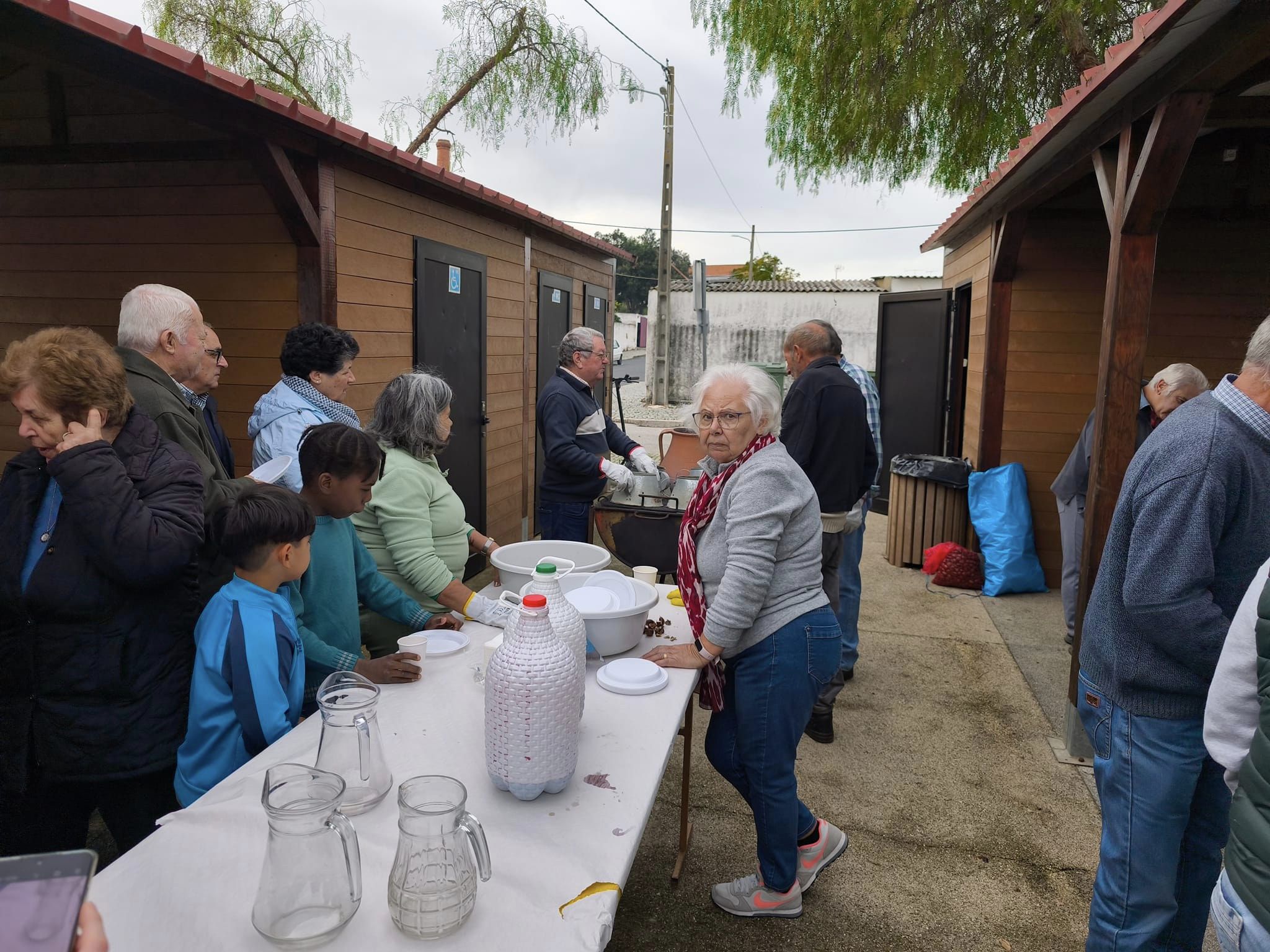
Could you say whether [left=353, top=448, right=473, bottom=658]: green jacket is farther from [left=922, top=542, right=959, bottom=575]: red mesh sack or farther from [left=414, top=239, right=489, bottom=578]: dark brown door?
[left=922, top=542, right=959, bottom=575]: red mesh sack

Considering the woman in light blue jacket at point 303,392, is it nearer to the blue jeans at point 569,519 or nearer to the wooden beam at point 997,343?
the blue jeans at point 569,519

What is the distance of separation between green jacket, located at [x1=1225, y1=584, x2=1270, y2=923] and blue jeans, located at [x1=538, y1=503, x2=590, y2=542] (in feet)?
11.1

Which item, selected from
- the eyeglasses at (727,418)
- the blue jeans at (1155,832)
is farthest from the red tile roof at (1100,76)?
the blue jeans at (1155,832)

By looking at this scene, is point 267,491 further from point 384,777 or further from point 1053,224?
point 1053,224

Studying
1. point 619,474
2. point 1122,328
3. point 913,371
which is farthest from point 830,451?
point 913,371

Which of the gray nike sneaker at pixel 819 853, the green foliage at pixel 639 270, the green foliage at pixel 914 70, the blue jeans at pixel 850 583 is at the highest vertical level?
the green foliage at pixel 639 270

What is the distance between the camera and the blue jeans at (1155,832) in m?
1.82

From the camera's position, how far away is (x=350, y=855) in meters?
1.19

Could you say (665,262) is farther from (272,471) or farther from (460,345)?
(272,471)

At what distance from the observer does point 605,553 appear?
2756 mm

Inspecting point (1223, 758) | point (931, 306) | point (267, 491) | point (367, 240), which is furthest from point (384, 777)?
point (931, 306)

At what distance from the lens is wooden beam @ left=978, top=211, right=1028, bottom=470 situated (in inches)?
239

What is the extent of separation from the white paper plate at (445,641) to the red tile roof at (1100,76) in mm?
2874

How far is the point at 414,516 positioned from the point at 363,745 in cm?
123
